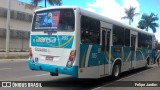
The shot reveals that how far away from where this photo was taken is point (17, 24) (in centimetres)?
5559

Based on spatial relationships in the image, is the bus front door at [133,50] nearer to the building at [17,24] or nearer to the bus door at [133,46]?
the bus door at [133,46]

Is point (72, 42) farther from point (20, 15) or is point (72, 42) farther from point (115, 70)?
point (20, 15)

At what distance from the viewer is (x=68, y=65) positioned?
11.3 meters

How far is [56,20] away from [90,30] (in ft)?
4.95

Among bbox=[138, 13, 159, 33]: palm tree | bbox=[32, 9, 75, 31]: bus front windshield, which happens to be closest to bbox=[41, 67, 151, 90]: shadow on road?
bbox=[32, 9, 75, 31]: bus front windshield

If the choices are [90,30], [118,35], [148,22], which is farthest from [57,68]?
[148,22]

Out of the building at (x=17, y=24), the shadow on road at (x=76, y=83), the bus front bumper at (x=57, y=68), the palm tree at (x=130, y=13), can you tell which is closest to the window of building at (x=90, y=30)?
the bus front bumper at (x=57, y=68)

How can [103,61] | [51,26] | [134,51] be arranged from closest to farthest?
[51,26] < [103,61] < [134,51]

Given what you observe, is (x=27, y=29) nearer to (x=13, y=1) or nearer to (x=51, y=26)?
(x=13, y=1)

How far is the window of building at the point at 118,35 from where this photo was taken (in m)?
14.7

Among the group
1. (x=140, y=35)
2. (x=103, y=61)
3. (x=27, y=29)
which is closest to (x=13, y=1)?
(x=27, y=29)

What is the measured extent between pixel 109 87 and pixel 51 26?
3.64 m

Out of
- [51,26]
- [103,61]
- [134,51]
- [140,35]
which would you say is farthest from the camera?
[140,35]

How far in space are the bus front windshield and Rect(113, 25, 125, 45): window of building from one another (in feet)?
12.4
